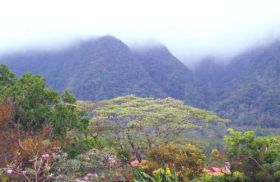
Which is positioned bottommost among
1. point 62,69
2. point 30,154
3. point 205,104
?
point 205,104

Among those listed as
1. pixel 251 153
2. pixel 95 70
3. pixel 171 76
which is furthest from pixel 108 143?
pixel 171 76

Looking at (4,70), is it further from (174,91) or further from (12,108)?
(174,91)

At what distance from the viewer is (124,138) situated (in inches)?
871

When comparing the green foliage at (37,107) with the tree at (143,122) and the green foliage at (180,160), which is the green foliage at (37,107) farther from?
the green foliage at (180,160)

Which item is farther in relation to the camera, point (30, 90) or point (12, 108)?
point (30, 90)

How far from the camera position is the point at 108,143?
22.8 metres

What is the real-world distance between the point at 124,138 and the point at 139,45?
118 meters

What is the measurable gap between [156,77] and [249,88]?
22.4m

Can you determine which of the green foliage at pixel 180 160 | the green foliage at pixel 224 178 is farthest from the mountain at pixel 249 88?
the green foliage at pixel 224 178

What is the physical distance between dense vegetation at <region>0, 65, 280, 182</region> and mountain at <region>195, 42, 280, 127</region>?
69250mm

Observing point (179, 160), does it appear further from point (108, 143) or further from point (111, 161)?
point (108, 143)

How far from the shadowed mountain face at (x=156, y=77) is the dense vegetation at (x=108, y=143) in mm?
63895

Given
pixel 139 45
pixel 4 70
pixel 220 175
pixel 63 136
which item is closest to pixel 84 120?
pixel 63 136

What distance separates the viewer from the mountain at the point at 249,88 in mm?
93562
